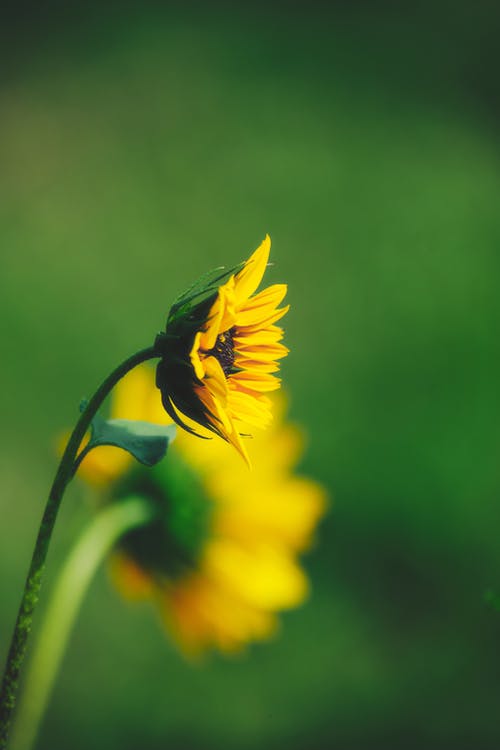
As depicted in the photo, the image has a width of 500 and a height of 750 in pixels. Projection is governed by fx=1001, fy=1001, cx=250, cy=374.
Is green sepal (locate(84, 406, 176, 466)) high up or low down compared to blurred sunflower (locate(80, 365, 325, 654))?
up

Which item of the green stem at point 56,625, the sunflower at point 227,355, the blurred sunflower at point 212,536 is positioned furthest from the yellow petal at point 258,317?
the blurred sunflower at point 212,536

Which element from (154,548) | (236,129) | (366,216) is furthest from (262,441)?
(236,129)

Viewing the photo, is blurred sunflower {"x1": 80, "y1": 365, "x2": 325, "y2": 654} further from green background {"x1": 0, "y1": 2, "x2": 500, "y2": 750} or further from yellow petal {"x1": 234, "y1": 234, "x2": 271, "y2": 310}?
yellow petal {"x1": 234, "y1": 234, "x2": 271, "y2": 310}

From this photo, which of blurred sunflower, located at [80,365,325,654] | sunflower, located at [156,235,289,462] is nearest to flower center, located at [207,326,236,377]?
sunflower, located at [156,235,289,462]

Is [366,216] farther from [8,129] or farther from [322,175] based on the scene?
[8,129]

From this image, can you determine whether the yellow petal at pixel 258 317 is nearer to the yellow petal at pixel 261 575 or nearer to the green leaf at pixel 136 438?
the green leaf at pixel 136 438

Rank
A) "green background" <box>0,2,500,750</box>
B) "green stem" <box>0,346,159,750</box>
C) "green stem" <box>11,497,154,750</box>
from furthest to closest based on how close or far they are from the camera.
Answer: "green background" <box>0,2,500,750</box> < "green stem" <box>11,497,154,750</box> < "green stem" <box>0,346,159,750</box>
